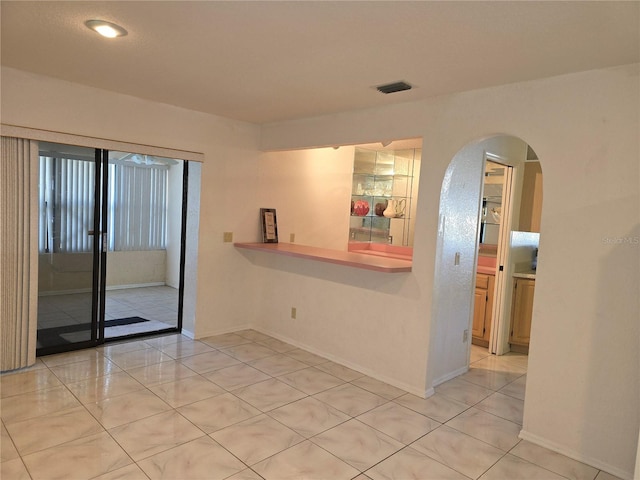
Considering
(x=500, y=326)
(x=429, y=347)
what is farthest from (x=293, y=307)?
(x=500, y=326)

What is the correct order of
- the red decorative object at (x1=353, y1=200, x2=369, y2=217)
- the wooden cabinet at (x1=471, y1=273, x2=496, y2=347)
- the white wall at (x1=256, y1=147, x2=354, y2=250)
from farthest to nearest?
the red decorative object at (x1=353, y1=200, x2=369, y2=217) < the white wall at (x1=256, y1=147, x2=354, y2=250) < the wooden cabinet at (x1=471, y1=273, x2=496, y2=347)

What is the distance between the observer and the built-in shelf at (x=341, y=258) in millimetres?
3371

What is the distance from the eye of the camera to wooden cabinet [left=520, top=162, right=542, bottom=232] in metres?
4.47

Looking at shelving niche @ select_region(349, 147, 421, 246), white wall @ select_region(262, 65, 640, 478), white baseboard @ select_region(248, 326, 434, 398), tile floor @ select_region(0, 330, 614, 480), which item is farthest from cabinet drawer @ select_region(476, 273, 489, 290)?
white wall @ select_region(262, 65, 640, 478)

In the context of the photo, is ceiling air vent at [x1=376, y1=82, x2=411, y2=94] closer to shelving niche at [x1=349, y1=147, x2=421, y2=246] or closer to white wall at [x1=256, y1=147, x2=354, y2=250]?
white wall at [x1=256, y1=147, x2=354, y2=250]

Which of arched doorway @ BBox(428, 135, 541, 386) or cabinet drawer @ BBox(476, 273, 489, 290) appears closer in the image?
arched doorway @ BBox(428, 135, 541, 386)

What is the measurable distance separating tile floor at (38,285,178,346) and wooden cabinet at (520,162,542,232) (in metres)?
4.05

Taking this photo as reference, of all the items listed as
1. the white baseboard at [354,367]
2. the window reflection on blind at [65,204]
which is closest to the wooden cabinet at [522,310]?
the white baseboard at [354,367]

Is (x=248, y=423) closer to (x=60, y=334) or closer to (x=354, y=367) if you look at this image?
(x=354, y=367)

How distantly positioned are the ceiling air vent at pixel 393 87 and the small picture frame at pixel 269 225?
2.14m

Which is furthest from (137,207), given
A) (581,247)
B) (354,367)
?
(581,247)

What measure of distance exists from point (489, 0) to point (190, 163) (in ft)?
11.3

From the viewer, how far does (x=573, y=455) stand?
2588 mm

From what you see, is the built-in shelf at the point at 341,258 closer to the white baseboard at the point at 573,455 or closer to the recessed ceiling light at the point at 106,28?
the white baseboard at the point at 573,455
